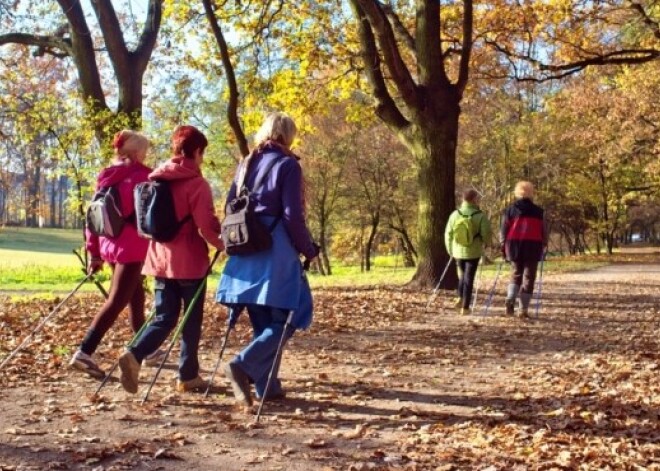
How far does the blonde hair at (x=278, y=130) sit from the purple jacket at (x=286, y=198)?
0.37 ft

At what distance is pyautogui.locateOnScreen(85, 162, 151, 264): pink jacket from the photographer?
582 centimetres

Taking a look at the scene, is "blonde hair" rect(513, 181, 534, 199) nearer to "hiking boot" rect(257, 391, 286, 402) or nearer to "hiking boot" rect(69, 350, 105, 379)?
"hiking boot" rect(257, 391, 286, 402)

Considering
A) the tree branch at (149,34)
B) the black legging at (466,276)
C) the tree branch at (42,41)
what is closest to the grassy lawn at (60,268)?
the tree branch at (149,34)

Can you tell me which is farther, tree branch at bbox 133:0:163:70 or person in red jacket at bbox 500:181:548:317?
tree branch at bbox 133:0:163:70

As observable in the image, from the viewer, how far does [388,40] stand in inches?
525

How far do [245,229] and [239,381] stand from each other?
1.03m

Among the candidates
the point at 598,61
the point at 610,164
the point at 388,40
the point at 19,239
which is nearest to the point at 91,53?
the point at 388,40

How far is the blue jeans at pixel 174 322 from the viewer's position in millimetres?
5285

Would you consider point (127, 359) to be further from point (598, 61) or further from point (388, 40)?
point (598, 61)

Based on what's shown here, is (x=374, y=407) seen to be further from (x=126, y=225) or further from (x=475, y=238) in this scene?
(x=475, y=238)

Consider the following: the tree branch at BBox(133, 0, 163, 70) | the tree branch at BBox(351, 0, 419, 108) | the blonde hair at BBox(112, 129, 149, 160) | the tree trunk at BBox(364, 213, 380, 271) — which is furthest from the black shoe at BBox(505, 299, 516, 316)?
the tree trunk at BBox(364, 213, 380, 271)

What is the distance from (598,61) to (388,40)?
194 inches

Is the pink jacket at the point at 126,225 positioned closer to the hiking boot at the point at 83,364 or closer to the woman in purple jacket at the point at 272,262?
the hiking boot at the point at 83,364

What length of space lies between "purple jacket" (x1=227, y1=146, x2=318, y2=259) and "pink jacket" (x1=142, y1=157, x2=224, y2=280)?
521mm
